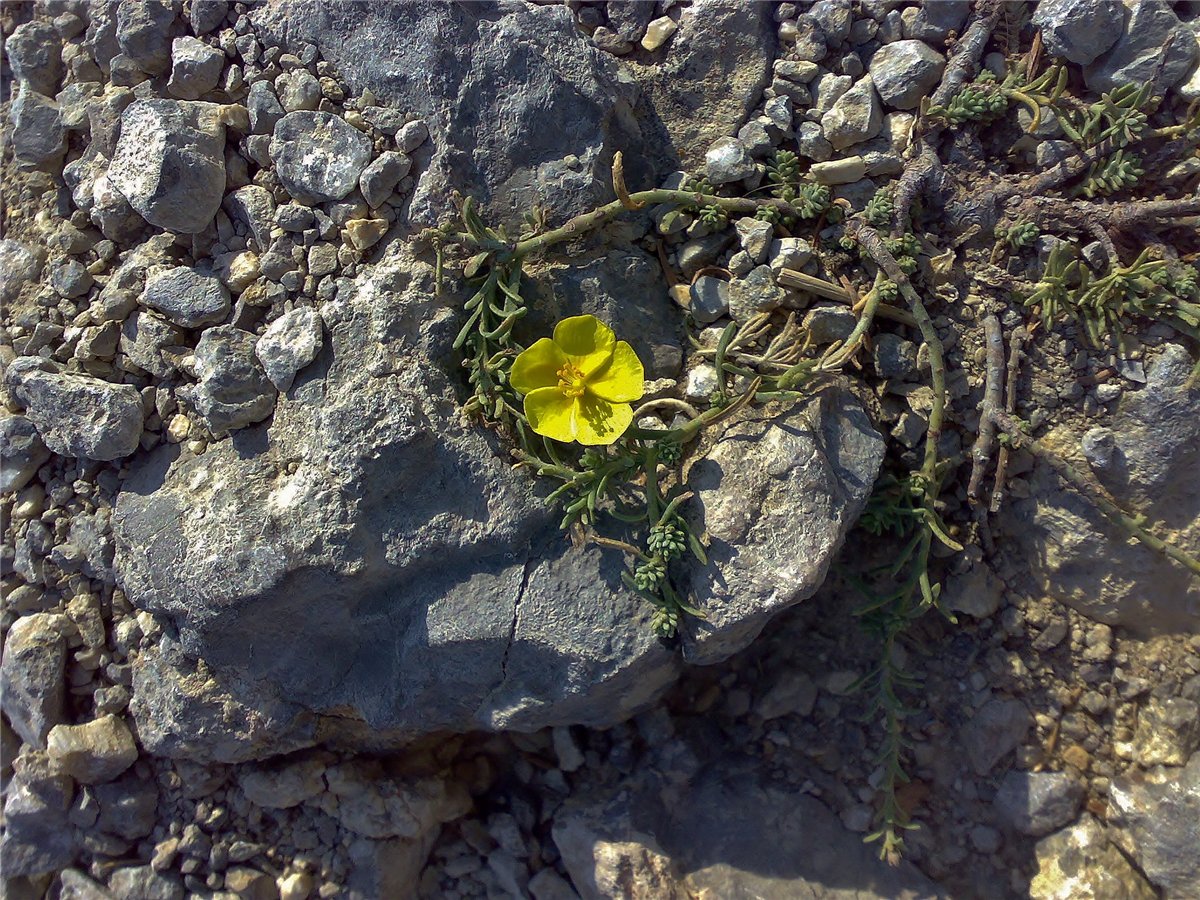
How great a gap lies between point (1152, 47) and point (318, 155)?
8.95 feet

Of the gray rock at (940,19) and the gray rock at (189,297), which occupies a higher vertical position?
the gray rock at (940,19)

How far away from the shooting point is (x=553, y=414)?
288 cm

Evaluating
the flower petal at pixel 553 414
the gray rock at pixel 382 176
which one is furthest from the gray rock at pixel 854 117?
the gray rock at pixel 382 176

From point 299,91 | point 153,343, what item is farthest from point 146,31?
point 153,343

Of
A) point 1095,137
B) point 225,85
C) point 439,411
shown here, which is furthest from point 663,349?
point 225,85

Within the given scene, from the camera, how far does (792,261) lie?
10.2ft

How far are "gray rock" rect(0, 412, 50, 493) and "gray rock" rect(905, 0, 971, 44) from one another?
3.43m

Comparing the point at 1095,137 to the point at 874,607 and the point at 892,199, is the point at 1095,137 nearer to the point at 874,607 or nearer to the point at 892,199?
the point at 892,199

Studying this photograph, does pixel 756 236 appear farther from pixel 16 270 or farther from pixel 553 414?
pixel 16 270

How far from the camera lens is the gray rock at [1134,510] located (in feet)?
9.87

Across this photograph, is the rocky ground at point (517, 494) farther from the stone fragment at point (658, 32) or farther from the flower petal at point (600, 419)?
the flower petal at point (600, 419)

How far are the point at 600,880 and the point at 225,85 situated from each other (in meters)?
3.14

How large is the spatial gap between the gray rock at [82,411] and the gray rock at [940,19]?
9.71 feet

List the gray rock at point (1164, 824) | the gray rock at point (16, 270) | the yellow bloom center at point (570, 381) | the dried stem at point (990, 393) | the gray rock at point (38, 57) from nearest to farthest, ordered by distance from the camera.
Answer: the yellow bloom center at point (570, 381) < the dried stem at point (990, 393) < the gray rock at point (1164, 824) < the gray rock at point (16, 270) < the gray rock at point (38, 57)
